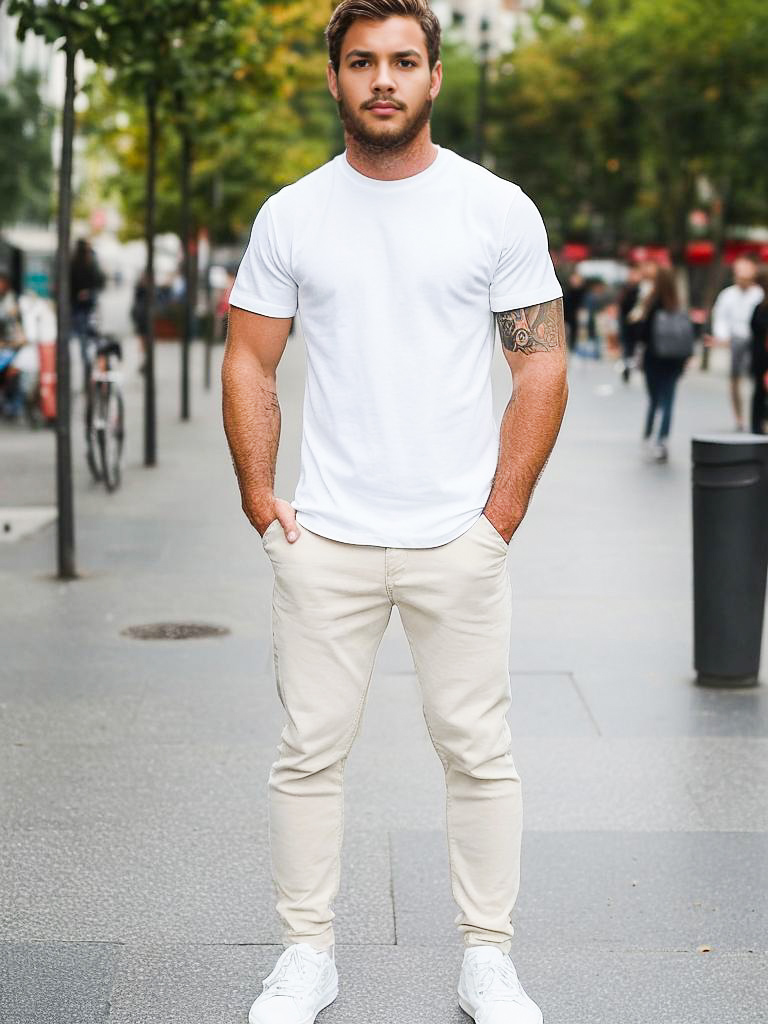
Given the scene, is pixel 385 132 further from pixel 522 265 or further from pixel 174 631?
pixel 174 631

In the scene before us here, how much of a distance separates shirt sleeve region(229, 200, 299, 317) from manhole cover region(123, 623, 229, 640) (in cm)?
418

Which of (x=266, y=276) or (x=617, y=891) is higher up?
(x=266, y=276)

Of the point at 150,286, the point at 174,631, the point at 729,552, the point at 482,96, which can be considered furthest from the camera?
the point at 482,96

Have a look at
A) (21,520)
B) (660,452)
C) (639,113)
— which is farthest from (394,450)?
(639,113)

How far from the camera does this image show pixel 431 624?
351 centimetres

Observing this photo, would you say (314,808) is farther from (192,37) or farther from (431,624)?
(192,37)

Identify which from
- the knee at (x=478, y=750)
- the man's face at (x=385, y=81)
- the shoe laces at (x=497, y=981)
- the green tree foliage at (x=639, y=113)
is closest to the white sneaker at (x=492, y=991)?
the shoe laces at (x=497, y=981)

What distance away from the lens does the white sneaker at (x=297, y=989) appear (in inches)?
138

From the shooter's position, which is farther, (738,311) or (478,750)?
(738,311)

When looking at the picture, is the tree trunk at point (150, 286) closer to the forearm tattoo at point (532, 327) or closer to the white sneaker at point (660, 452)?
the white sneaker at point (660, 452)

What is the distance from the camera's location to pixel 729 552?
655cm

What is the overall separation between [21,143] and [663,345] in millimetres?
33981

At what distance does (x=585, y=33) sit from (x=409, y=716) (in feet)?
174

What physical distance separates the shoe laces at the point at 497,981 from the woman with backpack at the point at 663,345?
11.8m
